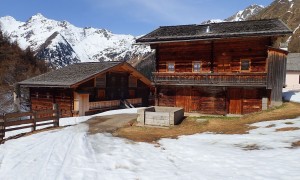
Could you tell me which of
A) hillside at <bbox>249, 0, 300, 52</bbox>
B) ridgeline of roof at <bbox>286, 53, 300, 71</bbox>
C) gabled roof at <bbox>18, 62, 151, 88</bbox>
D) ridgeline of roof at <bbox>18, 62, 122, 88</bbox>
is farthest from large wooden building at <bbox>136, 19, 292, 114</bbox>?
hillside at <bbox>249, 0, 300, 52</bbox>

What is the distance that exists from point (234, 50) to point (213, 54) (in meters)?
1.73

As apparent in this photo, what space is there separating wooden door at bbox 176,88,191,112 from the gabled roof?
8.85 m

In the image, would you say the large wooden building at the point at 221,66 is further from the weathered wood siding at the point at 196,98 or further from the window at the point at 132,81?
the window at the point at 132,81

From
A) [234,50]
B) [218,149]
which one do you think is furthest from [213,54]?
[218,149]

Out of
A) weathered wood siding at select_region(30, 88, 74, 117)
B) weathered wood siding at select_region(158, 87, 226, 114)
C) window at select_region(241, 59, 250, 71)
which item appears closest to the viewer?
window at select_region(241, 59, 250, 71)

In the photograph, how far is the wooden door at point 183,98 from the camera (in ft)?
80.8

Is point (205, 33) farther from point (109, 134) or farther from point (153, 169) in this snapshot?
point (153, 169)

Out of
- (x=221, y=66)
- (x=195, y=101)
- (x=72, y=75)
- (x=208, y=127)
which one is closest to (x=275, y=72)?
(x=221, y=66)

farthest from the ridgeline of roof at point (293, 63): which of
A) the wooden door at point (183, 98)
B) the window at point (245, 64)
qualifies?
the wooden door at point (183, 98)

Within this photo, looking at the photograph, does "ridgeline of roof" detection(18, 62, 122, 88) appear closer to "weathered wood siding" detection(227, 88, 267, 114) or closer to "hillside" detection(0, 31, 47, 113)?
"hillside" detection(0, 31, 47, 113)

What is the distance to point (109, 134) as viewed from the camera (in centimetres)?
1597

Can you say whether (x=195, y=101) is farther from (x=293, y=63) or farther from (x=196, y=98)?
(x=293, y=63)

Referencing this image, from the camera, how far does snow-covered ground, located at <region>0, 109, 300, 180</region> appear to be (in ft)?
27.5

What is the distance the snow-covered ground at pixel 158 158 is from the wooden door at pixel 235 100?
8649 millimetres
